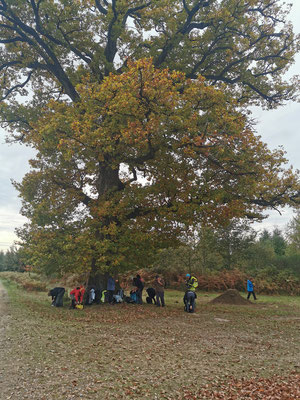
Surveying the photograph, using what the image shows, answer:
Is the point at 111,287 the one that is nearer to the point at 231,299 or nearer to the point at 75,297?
the point at 75,297

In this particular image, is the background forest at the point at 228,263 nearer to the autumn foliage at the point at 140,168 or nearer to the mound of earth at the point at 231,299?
the mound of earth at the point at 231,299

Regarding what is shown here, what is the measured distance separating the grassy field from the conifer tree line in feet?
13.2

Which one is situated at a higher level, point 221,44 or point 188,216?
point 221,44

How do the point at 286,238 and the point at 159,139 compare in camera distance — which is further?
the point at 286,238

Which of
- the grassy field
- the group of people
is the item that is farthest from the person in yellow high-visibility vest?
the grassy field

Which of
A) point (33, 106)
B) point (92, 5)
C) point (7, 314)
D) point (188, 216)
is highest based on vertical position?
point (92, 5)

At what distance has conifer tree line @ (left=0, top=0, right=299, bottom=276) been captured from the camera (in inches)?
486

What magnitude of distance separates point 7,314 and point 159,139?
10094 millimetres

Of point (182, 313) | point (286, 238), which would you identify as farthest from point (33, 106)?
point (286, 238)

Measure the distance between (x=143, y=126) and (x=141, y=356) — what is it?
8.77 meters

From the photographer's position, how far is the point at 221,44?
1644cm

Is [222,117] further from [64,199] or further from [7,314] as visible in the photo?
[7,314]

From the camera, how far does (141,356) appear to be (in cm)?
698

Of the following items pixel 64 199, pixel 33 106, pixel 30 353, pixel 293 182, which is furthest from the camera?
pixel 33 106
